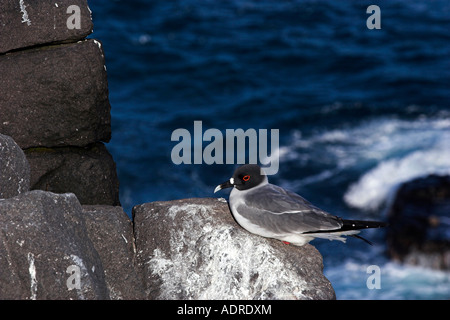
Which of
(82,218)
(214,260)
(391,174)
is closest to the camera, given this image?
(82,218)

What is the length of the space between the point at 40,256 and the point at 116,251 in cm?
117

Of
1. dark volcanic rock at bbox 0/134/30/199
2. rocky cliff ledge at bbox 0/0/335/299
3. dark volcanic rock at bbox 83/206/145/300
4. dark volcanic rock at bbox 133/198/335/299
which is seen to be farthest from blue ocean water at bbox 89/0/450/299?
dark volcanic rock at bbox 0/134/30/199

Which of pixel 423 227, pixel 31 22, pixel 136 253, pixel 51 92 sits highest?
pixel 31 22

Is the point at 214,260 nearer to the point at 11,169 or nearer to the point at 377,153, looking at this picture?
the point at 11,169

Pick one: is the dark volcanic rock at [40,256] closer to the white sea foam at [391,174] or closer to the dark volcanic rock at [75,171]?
the dark volcanic rock at [75,171]

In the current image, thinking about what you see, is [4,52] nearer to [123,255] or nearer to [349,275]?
[123,255]

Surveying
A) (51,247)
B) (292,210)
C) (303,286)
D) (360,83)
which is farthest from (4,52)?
(360,83)

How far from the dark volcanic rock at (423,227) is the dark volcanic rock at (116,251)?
25.9ft

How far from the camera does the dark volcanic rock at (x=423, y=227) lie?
14031 millimetres

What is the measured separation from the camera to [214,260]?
676 cm

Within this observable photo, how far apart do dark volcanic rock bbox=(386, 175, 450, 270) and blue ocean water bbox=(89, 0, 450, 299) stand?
1.06 ft

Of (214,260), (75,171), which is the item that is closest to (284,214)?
(214,260)

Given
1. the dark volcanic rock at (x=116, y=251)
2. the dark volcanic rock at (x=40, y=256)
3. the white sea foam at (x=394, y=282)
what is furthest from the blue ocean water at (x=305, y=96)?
the dark volcanic rock at (x=40, y=256)

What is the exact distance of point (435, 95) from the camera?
20.8 meters
